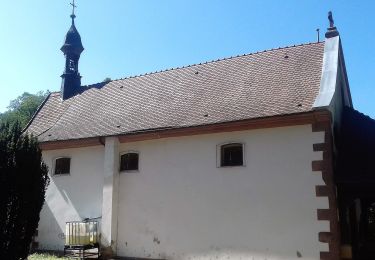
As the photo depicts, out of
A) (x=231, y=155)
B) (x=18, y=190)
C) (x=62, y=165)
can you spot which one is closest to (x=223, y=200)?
(x=231, y=155)

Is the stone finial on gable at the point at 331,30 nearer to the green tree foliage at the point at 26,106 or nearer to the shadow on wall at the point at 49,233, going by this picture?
the shadow on wall at the point at 49,233

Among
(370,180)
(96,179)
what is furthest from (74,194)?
(370,180)

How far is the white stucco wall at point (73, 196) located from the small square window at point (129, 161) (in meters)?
0.81

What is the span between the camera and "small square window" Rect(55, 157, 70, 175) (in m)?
15.3

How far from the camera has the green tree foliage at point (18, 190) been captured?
920 cm

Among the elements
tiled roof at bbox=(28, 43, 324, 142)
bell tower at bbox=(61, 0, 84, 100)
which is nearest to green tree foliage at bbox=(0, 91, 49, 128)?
bell tower at bbox=(61, 0, 84, 100)

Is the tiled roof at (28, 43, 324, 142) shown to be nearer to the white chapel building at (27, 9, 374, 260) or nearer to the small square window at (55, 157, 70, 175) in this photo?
the white chapel building at (27, 9, 374, 260)

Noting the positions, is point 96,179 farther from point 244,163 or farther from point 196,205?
point 244,163

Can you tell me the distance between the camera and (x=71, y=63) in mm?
20562

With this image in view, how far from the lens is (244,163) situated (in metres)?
11.9

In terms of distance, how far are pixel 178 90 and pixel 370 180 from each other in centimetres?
798

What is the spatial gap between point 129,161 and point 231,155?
3.78 meters

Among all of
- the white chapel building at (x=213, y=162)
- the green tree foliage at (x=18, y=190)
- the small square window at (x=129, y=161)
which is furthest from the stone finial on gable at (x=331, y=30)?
the green tree foliage at (x=18, y=190)

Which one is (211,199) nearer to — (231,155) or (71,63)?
(231,155)
